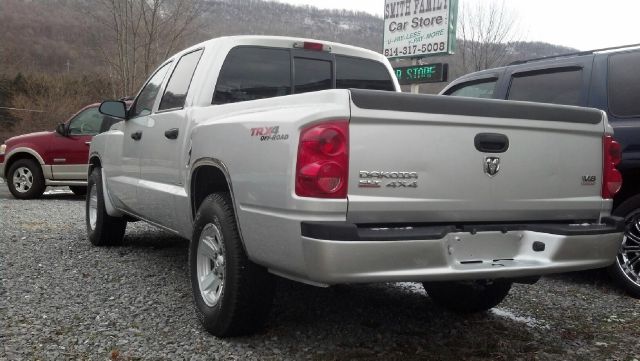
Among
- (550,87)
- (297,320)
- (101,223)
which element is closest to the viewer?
(297,320)

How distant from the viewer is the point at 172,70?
4.62 m

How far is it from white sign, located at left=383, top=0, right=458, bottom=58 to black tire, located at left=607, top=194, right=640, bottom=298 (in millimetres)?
10692

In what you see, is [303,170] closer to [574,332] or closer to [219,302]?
[219,302]

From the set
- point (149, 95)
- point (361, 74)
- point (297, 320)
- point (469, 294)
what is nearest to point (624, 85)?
point (361, 74)

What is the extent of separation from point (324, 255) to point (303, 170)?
1.26 ft

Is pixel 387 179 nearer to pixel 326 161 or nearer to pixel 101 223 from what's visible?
pixel 326 161

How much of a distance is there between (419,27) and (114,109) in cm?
1165

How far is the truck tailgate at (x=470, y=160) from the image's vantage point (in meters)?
2.54

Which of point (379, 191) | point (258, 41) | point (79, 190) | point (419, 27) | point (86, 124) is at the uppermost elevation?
point (419, 27)

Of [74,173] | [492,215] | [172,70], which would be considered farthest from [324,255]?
[74,173]

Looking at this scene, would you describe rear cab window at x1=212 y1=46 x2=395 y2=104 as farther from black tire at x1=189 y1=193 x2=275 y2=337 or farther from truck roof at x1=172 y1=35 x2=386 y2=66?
black tire at x1=189 y1=193 x2=275 y2=337

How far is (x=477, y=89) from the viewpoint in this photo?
19.3 feet

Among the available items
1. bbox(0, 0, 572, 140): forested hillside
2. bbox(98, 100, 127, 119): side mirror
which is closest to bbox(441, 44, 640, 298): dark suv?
bbox(98, 100, 127, 119): side mirror

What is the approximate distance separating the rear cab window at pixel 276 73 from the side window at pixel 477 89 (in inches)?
72.4
